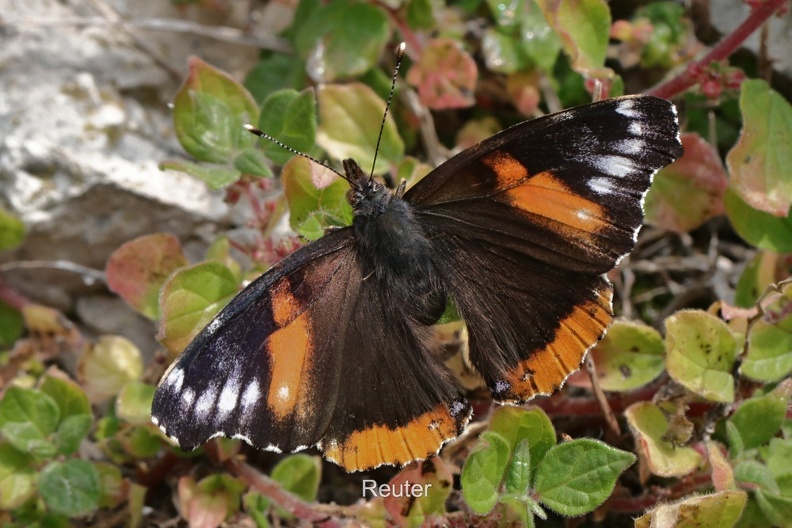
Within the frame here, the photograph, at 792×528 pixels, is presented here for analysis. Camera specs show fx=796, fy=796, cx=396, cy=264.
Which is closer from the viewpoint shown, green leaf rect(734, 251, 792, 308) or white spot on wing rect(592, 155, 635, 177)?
white spot on wing rect(592, 155, 635, 177)

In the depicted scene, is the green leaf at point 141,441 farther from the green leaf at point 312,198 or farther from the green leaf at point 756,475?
the green leaf at point 756,475

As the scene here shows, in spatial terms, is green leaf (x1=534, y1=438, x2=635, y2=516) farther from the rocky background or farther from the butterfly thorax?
the rocky background

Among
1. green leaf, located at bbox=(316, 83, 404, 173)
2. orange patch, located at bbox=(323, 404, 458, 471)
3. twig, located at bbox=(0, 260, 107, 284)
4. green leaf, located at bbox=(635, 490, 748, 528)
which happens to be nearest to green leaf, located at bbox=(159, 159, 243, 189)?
green leaf, located at bbox=(316, 83, 404, 173)

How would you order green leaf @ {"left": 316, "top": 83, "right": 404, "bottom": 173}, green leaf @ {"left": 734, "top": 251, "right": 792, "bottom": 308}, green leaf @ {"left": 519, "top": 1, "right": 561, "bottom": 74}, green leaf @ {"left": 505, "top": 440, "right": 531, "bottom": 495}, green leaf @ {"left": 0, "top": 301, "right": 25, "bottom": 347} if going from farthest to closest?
1. green leaf @ {"left": 0, "top": 301, "right": 25, "bottom": 347}
2. green leaf @ {"left": 519, "top": 1, "right": 561, "bottom": 74}
3. green leaf @ {"left": 316, "top": 83, "right": 404, "bottom": 173}
4. green leaf @ {"left": 734, "top": 251, "right": 792, "bottom": 308}
5. green leaf @ {"left": 505, "top": 440, "right": 531, "bottom": 495}

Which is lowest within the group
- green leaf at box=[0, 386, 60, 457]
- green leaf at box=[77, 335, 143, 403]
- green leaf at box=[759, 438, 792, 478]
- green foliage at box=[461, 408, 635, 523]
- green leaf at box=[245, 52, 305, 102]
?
green leaf at box=[759, 438, 792, 478]

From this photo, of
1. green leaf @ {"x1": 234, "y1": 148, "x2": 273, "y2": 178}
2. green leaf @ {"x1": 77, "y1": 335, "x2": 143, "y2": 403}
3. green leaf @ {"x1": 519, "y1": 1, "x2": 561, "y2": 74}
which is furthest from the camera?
green leaf @ {"x1": 519, "y1": 1, "x2": 561, "y2": 74}

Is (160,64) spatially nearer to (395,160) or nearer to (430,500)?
(395,160)

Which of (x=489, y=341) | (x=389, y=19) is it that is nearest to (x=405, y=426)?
(x=489, y=341)

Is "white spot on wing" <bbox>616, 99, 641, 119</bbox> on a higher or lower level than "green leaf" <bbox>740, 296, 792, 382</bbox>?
higher
